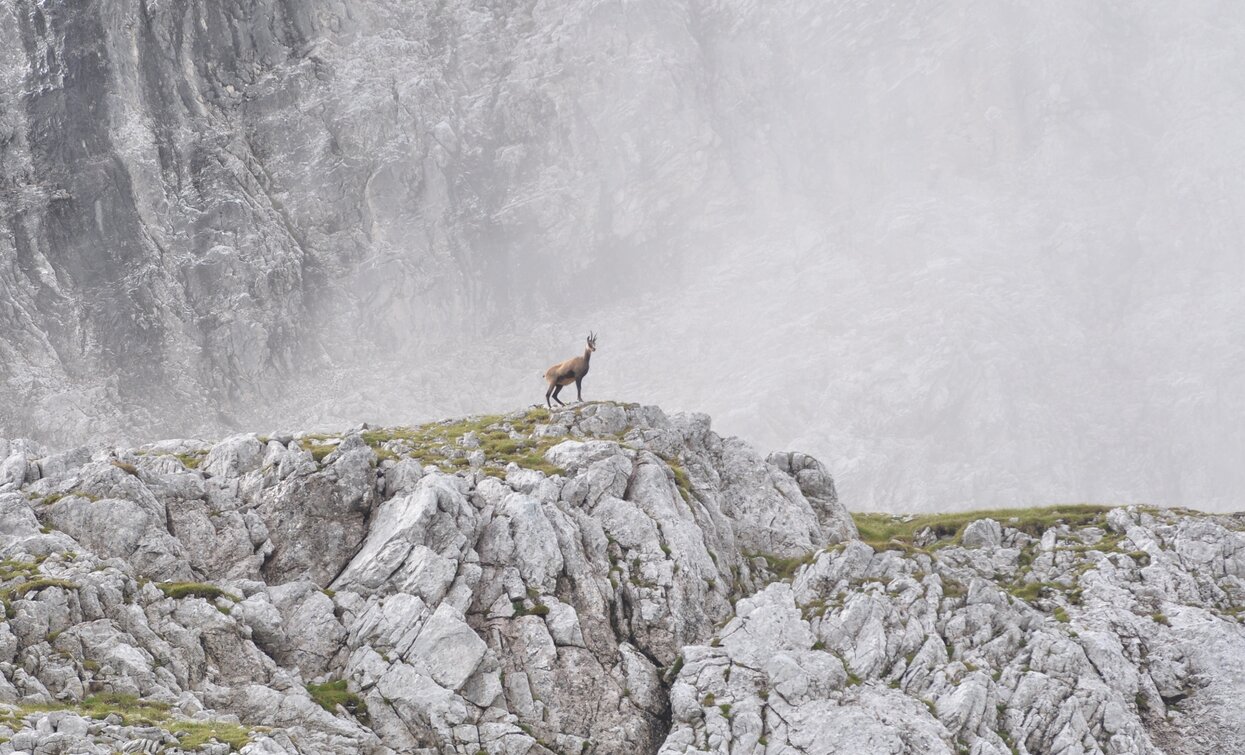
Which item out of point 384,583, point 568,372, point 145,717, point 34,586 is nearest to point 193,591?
point 34,586

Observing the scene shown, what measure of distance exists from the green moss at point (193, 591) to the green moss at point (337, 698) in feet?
16.1

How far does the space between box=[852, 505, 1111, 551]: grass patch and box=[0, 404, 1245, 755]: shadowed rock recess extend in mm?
3033

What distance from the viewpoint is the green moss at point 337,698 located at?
33.6m

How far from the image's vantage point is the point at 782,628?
41.3 metres

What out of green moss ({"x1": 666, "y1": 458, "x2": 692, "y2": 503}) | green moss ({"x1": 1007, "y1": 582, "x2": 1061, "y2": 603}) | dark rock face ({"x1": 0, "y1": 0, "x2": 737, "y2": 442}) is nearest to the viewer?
green moss ({"x1": 666, "y1": 458, "x2": 692, "y2": 503})

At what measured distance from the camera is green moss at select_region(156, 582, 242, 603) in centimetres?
3584

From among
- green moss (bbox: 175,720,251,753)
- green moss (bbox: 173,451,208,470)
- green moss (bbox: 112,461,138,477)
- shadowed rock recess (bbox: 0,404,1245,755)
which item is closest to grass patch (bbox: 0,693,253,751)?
green moss (bbox: 175,720,251,753)

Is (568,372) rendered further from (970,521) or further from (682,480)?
(970,521)

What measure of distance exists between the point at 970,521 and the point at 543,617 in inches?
1150

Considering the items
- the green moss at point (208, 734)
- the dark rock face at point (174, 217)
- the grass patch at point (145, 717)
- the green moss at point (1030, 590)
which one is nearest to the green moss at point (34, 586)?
the grass patch at point (145, 717)

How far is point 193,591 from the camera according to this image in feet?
118

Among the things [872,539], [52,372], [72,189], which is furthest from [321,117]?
[872,539]

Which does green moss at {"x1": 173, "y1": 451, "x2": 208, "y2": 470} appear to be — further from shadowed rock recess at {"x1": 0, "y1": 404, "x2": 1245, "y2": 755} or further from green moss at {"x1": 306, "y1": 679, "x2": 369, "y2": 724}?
green moss at {"x1": 306, "y1": 679, "x2": 369, "y2": 724}

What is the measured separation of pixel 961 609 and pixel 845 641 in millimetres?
6130
